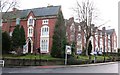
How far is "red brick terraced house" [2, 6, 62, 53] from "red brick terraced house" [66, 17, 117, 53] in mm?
5164

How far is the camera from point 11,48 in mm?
49719

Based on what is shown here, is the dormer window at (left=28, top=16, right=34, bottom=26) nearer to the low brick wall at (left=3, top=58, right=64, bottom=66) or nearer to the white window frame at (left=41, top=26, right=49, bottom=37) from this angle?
the white window frame at (left=41, top=26, right=49, bottom=37)

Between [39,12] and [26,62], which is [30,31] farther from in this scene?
[26,62]

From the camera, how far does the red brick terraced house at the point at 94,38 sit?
68131 millimetres

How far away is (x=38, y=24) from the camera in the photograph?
61406 mm

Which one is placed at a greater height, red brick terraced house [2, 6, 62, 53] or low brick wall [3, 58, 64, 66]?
red brick terraced house [2, 6, 62, 53]

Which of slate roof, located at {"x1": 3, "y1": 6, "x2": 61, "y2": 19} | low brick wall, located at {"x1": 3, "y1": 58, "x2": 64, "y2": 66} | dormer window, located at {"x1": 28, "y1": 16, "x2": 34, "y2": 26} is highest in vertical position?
slate roof, located at {"x1": 3, "y1": 6, "x2": 61, "y2": 19}

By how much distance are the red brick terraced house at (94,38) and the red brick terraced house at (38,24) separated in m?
5.16

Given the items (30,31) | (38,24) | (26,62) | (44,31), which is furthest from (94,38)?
(26,62)

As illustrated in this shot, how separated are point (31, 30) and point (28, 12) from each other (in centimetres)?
474

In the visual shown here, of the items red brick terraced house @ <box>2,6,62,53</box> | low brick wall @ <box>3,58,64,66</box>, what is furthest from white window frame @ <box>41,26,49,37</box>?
low brick wall @ <box>3,58,64,66</box>

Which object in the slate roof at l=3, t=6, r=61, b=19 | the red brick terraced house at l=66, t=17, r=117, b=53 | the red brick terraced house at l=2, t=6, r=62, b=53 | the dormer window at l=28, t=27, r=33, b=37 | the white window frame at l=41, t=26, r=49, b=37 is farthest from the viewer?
the red brick terraced house at l=66, t=17, r=117, b=53

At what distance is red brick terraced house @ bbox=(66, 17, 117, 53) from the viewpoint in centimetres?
6813

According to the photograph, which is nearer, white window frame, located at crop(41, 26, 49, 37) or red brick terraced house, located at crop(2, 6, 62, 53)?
red brick terraced house, located at crop(2, 6, 62, 53)
